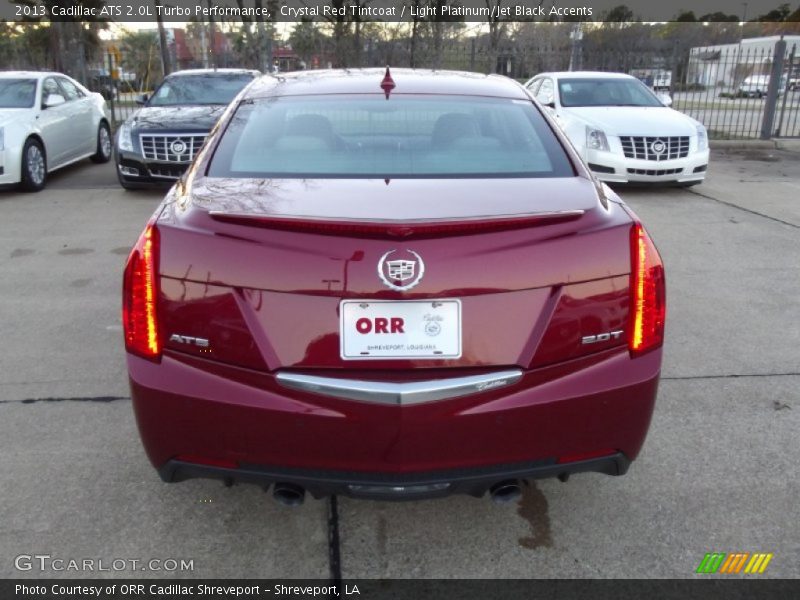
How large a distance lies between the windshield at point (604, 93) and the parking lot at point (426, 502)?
247 inches

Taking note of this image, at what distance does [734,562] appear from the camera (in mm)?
2588

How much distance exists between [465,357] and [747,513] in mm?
1516

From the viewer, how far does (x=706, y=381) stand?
157 inches

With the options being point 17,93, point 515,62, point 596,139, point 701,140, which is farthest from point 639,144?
point 515,62

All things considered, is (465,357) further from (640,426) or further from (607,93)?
(607,93)

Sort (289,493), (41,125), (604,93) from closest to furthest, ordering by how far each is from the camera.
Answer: (289,493) < (41,125) < (604,93)

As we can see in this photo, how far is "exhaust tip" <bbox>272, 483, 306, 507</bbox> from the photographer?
7.68 ft

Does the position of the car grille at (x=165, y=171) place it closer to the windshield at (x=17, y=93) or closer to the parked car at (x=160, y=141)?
the parked car at (x=160, y=141)

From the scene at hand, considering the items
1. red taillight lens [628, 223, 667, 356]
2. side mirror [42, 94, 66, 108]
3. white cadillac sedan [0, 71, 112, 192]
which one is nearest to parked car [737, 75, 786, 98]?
white cadillac sedan [0, 71, 112, 192]

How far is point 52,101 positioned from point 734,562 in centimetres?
1025

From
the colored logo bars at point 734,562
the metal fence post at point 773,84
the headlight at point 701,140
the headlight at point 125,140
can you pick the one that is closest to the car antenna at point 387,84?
the colored logo bars at point 734,562

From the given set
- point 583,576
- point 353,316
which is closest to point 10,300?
point 353,316

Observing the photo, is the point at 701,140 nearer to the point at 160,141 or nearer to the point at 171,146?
the point at 171,146

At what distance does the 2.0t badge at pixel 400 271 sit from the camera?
2.07 meters
